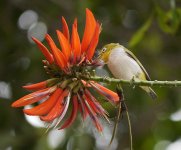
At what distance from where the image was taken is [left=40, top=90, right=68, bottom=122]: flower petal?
166 cm

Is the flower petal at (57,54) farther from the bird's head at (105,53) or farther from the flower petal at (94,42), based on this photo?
the bird's head at (105,53)

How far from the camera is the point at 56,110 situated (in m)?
1.71

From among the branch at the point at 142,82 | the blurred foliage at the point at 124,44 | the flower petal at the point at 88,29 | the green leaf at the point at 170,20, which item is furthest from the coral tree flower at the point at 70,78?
the blurred foliage at the point at 124,44

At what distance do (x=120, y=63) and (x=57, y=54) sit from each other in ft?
1.09

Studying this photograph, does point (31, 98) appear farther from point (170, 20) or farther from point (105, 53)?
point (170, 20)

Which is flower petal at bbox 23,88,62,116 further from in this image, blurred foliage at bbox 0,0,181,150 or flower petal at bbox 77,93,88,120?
blurred foliage at bbox 0,0,181,150

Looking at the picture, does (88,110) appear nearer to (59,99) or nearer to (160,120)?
(59,99)

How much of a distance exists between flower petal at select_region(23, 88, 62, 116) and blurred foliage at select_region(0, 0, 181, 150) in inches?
94.1

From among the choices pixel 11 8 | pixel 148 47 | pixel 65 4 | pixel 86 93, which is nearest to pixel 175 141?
pixel 148 47

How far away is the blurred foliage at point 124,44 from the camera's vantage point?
14.1 ft

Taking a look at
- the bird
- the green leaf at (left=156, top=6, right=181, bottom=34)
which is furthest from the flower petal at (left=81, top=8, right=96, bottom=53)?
the green leaf at (left=156, top=6, right=181, bottom=34)

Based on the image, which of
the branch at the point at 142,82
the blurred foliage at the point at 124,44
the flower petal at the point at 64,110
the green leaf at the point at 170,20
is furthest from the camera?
the blurred foliage at the point at 124,44

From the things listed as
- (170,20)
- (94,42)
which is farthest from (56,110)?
(170,20)

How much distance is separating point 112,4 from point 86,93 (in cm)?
279
